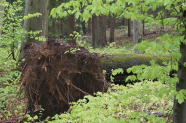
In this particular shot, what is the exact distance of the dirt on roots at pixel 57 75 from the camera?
5.12 m

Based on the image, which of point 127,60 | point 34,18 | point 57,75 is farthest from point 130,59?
point 34,18

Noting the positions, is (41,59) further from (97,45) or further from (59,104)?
(97,45)

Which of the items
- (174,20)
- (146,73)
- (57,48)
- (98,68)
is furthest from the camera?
(98,68)

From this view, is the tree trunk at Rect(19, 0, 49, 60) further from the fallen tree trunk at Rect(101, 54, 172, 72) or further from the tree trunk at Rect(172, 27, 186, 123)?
the tree trunk at Rect(172, 27, 186, 123)

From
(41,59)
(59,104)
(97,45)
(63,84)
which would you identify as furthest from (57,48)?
(97,45)

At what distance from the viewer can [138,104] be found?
4.35 m

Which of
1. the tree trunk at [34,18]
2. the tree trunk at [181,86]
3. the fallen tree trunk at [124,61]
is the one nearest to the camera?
the tree trunk at [181,86]

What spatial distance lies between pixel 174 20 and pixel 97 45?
51.3 feet

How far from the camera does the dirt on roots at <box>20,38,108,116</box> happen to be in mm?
5117

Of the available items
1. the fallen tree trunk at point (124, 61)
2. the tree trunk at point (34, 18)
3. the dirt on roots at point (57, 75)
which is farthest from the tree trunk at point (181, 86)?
the tree trunk at point (34, 18)

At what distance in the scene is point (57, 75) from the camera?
5.12 meters

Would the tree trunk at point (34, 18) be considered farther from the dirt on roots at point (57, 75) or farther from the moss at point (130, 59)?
the moss at point (130, 59)

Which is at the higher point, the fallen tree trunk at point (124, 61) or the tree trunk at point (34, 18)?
the tree trunk at point (34, 18)

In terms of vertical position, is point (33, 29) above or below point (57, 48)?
above
